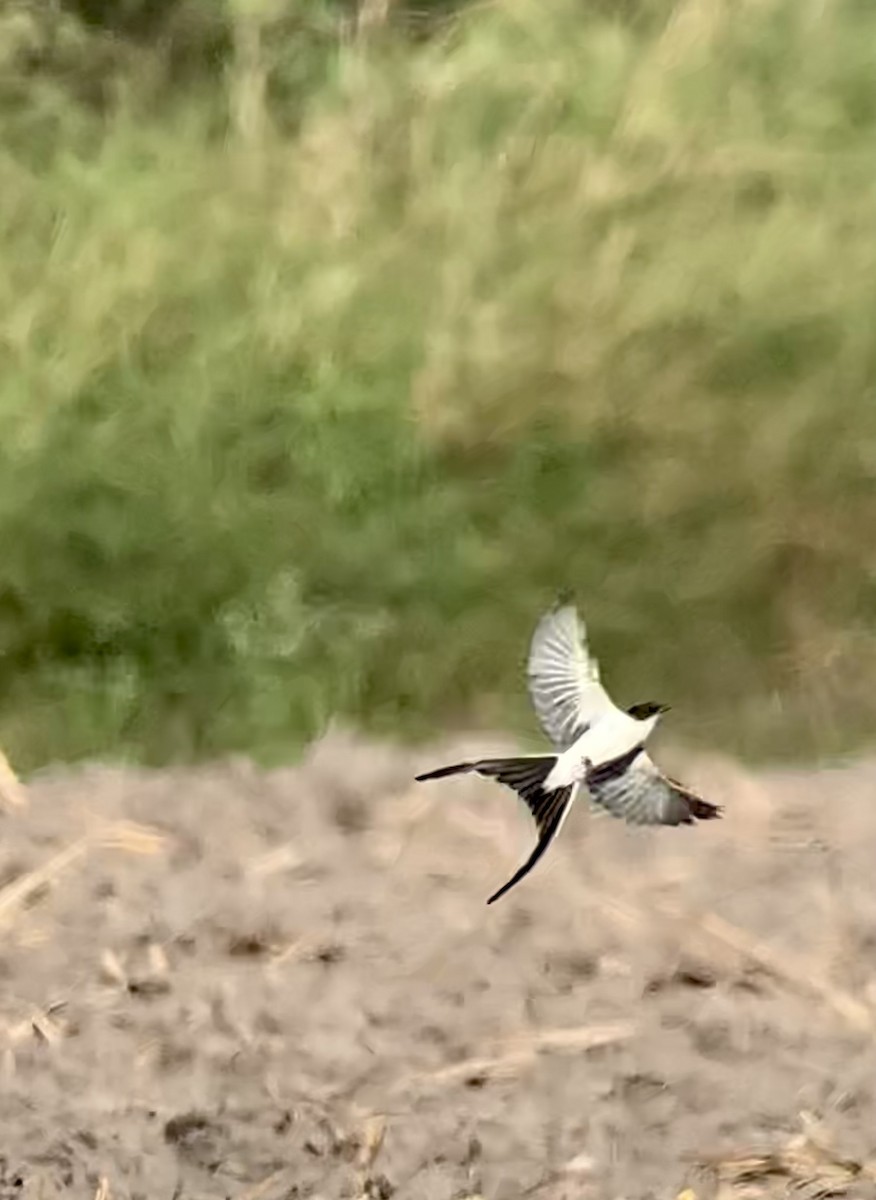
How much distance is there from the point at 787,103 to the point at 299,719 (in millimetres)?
490

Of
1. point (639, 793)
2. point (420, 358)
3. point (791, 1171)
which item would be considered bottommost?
point (791, 1171)

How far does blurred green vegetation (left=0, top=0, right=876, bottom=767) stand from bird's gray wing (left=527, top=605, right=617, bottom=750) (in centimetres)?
33

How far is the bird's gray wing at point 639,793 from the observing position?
0.64 meters

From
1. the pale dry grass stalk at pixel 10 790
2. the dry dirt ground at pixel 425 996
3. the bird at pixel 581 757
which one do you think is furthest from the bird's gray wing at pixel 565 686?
the pale dry grass stalk at pixel 10 790

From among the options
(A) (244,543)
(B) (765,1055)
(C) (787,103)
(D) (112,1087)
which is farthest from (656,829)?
(C) (787,103)

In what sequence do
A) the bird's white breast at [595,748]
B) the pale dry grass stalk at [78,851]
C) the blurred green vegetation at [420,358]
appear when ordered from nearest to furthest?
1. the bird's white breast at [595,748]
2. the pale dry grass stalk at [78,851]
3. the blurred green vegetation at [420,358]

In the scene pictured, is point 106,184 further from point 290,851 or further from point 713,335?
point 290,851

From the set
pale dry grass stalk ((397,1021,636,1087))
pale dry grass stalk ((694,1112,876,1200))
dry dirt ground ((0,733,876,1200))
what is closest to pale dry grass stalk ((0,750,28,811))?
dry dirt ground ((0,733,876,1200))

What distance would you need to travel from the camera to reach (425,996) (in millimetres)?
723

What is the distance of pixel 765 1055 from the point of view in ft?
2.28

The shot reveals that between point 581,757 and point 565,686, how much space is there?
27mm

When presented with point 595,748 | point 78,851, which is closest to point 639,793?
point 595,748

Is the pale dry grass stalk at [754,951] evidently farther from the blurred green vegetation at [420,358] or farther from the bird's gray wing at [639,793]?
the blurred green vegetation at [420,358]

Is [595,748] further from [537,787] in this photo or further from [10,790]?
[10,790]
